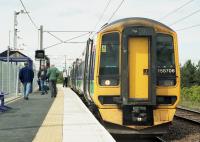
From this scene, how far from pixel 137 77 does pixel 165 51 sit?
110 centimetres

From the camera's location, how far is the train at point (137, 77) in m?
13.1

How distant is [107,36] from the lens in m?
13.8

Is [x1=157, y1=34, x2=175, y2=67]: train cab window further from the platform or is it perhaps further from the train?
the platform

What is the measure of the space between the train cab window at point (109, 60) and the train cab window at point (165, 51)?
106 cm

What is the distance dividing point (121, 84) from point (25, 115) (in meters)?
3.29

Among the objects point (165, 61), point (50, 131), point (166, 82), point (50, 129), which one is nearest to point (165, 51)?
point (165, 61)

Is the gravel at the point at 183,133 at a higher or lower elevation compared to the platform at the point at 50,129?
lower

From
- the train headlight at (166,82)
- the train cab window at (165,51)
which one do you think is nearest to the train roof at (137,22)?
the train cab window at (165,51)

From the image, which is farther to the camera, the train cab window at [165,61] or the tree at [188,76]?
the tree at [188,76]

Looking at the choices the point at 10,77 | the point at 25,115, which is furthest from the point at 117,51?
the point at 10,77

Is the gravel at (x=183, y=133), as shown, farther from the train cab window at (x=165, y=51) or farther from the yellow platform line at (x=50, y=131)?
the yellow platform line at (x=50, y=131)

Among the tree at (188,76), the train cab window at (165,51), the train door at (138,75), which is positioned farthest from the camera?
the tree at (188,76)

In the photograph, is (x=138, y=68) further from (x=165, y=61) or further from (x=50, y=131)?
(x=50, y=131)

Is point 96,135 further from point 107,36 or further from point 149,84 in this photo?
point 107,36
